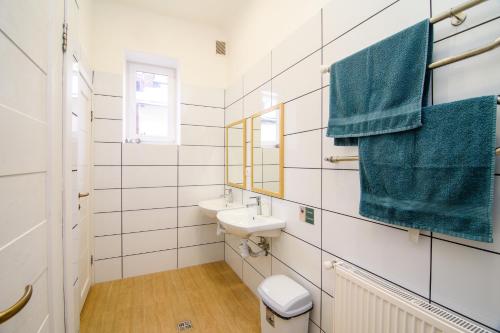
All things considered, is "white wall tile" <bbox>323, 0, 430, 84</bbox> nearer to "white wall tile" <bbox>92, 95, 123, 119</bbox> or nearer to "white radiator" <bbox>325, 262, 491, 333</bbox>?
"white radiator" <bbox>325, 262, 491, 333</bbox>

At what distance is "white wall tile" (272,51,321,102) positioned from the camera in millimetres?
1321

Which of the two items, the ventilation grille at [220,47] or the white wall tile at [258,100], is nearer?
the white wall tile at [258,100]

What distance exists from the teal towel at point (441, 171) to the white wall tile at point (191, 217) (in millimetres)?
2015

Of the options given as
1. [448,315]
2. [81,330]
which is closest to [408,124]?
[448,315]

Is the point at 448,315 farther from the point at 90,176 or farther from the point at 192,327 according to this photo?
the point at 90,176

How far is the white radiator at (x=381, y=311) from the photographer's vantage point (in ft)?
2.27

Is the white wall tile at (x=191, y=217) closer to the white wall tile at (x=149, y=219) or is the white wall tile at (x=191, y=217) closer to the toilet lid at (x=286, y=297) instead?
the white wall tile at (x=149, y=219)

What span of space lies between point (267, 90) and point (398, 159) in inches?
48.5

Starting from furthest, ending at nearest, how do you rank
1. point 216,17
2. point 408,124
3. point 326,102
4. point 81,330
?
point 216,17
point 81,330
point 326,102
point 408,124

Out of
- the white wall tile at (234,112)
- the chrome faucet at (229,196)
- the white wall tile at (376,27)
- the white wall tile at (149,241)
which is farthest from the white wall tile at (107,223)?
the white wall tile at (376,27)

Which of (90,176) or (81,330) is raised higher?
(90,176)

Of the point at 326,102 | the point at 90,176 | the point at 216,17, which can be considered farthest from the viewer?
the point at 216,17

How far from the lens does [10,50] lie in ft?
2.12

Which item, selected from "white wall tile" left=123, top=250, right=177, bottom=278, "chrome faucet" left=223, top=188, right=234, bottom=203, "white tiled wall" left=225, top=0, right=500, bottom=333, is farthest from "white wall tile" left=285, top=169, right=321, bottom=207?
"white wall tile" left=123, top=250, right=177, bottom=278
